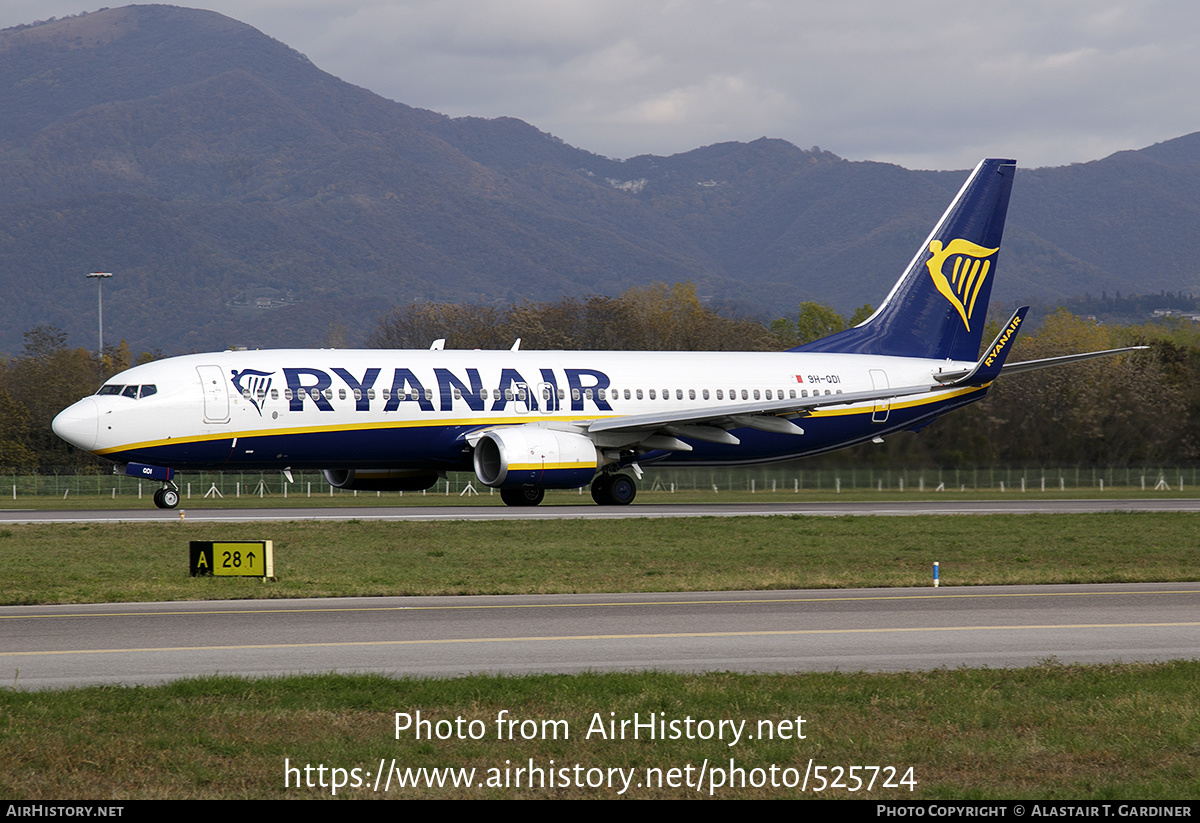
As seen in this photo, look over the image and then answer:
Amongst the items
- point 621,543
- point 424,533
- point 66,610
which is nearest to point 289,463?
point 424,533

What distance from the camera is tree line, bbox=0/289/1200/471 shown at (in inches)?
2096

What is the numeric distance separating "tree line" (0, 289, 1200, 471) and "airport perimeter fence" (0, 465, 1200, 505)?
900 mm

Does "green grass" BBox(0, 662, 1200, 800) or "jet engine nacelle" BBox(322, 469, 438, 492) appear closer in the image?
"green grass" BBox(0, 662, 1200, 800)

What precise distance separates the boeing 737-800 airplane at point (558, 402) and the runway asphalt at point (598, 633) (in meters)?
18.1

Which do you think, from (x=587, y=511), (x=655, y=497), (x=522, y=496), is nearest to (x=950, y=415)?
(x=655, y=497)

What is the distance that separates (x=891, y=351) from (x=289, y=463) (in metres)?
21.4

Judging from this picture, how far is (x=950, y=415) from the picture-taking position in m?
52.0

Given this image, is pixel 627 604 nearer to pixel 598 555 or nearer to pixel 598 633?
pixel 598 633

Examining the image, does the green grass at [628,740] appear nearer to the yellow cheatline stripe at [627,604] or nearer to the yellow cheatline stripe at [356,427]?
the yellow cheatline stripe at [627,604]

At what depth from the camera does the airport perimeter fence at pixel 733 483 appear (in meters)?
53.2

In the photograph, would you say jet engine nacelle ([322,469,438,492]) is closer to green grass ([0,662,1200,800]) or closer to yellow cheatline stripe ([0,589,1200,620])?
yellow cheatline stripe ([0,589,1200,620])

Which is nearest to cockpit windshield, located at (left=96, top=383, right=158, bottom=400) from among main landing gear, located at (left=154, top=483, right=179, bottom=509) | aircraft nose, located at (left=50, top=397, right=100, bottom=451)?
aircraft nose, located at (left=50, top=397, right=100, bottom=451)

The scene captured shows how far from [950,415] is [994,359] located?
808 centimetres

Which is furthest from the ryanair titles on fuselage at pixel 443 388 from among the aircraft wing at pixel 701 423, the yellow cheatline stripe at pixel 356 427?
the aircraft wing at pixel 701 423
